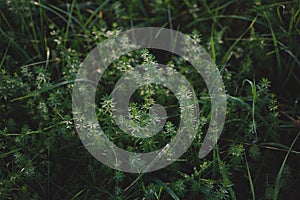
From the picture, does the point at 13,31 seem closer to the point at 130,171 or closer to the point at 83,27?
the point at 83,27

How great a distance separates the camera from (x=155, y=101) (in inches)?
76.7

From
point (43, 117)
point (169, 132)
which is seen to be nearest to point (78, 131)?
point (43, 117)

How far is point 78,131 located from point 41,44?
2.24 feet

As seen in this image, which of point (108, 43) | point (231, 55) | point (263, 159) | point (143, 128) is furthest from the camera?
point (231, 55)

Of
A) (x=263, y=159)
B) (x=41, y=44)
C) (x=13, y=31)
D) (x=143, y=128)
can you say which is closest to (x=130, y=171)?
(x=143, y=128)

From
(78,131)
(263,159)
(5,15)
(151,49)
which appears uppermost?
(5,15)

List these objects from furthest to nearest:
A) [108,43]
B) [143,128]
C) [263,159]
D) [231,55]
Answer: [231,55] < [108,43] < [263,159] < [143,128]

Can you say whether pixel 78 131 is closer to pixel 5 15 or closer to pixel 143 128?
pixel 143 128

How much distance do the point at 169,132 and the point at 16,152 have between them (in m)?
0.63

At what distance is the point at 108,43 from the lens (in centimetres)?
210

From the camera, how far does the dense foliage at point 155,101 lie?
1.76 metres

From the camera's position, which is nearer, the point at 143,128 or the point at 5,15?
the point at 143,128

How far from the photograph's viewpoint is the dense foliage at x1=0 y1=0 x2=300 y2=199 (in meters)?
1.76

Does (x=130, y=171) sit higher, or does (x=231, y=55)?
(x=231, y=55)
